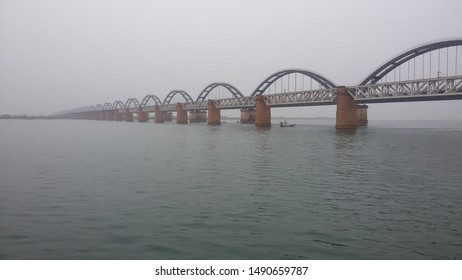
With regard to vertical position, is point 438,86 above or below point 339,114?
above

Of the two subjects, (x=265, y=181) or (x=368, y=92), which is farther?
(x=368, y=92)

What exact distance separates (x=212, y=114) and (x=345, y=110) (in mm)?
67211

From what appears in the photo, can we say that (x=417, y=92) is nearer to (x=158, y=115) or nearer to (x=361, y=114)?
(x=361, y=114)

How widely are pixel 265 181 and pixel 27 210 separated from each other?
389 inches

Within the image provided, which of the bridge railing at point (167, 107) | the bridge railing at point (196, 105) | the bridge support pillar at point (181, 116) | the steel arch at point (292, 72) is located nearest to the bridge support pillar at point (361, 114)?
the steel arch at point (292, 72)

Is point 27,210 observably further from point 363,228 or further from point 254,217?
point 363,228

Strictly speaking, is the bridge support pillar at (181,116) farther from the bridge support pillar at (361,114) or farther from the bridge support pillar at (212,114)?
the bridge support pillar at (361,114)

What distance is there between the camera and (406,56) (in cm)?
8562

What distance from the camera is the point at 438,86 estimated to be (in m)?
69.0

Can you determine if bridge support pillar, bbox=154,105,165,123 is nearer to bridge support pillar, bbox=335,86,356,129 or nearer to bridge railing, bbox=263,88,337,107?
bridge railing, bbox=263,88,337,107

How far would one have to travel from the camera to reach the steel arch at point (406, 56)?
246 feet
